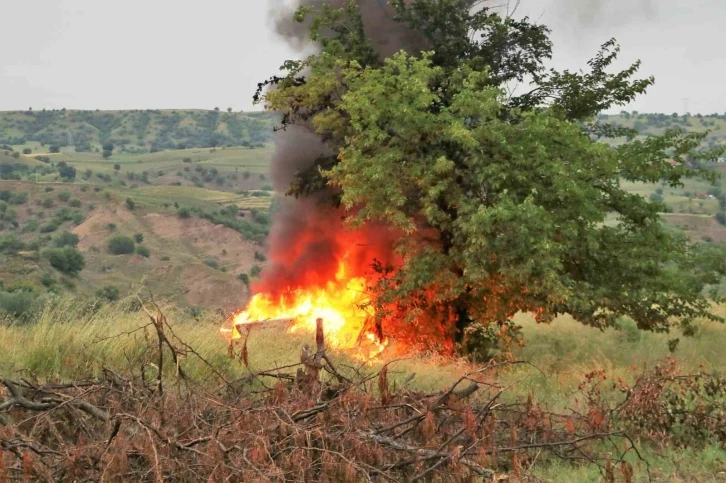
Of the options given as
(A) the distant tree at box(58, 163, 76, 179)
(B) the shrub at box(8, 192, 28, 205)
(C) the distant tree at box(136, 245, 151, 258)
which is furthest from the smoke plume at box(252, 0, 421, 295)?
(A) the distant tree at box(58, 163, 76, 179)

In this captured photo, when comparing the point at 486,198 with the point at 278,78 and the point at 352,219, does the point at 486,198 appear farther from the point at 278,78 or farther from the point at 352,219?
the point at 278,78

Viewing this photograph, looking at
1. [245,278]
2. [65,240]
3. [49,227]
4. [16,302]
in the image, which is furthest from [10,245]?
[16,302]

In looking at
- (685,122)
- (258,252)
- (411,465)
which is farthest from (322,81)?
(685,122)

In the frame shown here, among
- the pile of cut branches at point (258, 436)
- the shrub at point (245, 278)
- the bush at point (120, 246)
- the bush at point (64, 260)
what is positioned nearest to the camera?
the pile of cut branches at point (258, 436)

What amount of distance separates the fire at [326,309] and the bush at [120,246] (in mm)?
48067

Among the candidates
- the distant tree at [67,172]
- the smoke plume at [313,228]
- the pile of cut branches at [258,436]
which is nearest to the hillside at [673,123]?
the distant tree at [67,172]

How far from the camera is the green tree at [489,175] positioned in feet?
58.4

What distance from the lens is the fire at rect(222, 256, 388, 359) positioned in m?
22.6

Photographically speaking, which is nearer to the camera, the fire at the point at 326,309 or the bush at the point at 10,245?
the fire at the point at 326,309

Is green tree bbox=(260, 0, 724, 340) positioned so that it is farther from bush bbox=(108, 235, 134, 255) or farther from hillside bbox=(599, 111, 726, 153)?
hillside bbox=(599, 111, 726, 153)

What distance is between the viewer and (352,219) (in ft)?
63.0

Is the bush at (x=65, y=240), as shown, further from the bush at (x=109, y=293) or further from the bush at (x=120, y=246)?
the bush at (x=109, y=293)

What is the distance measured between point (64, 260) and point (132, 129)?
3819 inches

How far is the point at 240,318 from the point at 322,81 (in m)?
8.04
